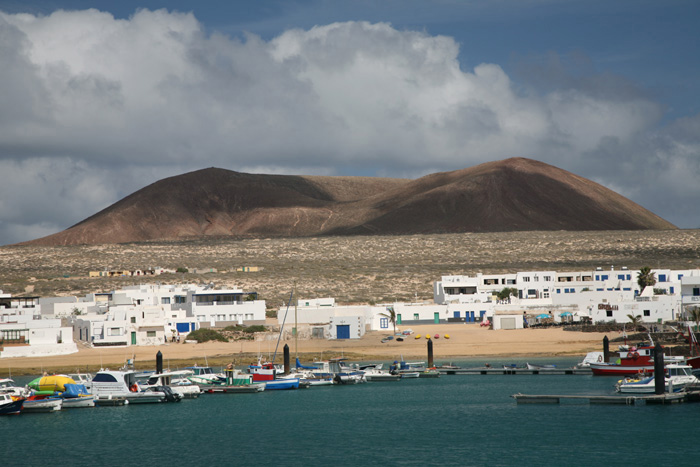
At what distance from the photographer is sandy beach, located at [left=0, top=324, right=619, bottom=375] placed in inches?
2985

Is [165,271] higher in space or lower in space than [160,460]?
higher

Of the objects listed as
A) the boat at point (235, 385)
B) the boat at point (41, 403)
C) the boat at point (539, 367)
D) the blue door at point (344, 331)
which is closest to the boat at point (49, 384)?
the boat at point (41, 403)

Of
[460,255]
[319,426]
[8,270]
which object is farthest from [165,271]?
[319,426]

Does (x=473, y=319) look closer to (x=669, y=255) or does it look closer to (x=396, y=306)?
(x=396, y=306)

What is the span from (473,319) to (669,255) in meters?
59.6

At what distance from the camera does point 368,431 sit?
49.5 metres

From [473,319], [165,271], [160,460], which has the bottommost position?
[160,460]

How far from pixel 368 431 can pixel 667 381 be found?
19.1 meters

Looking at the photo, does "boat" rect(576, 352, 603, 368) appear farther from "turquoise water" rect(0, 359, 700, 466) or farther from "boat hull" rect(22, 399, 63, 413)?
"boat hull" rect(22, 399, 63, 413)

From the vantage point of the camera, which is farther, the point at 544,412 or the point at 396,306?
the point at 396,306

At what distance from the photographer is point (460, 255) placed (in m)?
156

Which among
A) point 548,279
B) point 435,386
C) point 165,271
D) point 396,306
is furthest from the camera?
point 165,271

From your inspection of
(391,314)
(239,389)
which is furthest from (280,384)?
(391,314)

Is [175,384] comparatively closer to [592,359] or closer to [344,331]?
[344,331]
